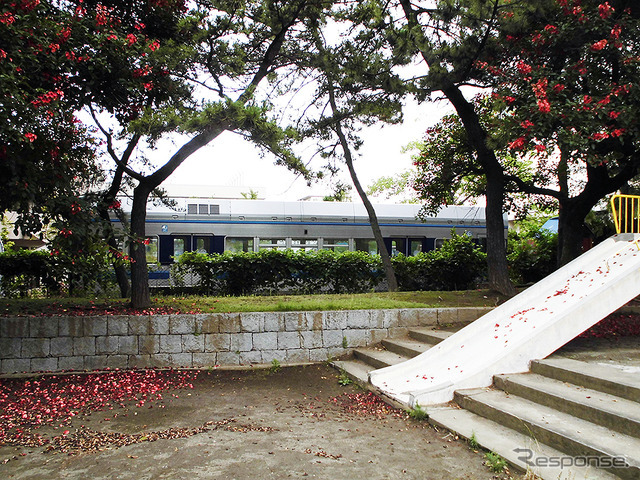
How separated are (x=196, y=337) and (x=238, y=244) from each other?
26.5 ft

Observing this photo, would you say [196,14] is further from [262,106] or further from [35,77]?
[35,77]

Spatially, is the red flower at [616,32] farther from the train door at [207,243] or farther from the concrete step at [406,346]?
the train door at [207,243]

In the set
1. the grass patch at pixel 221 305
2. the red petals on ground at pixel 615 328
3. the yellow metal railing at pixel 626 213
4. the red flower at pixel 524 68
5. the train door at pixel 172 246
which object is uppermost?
the red flower at pixel 524 68

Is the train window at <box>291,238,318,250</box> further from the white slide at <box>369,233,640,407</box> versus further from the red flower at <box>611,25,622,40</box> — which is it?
the red flower at <box>611,25,622,40</box>

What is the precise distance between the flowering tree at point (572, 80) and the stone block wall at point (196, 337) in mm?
3241

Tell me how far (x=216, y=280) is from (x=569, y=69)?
28.4 feet

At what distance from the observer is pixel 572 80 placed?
24.7 feet

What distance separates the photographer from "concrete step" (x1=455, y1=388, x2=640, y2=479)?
11.4 ft

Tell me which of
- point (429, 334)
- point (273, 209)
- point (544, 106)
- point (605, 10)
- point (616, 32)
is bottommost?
point (429, 334)

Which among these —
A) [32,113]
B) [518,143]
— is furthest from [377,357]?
[32,113]

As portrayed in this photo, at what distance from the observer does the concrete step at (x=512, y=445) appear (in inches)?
137

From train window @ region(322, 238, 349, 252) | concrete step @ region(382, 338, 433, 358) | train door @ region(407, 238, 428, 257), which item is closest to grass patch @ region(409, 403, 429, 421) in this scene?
concrete step @ region(382, 338, 433, 358)

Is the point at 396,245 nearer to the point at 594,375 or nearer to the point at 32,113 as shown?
the point at 594,375

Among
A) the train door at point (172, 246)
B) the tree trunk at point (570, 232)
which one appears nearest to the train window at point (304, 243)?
the train door at point (172, 246)
